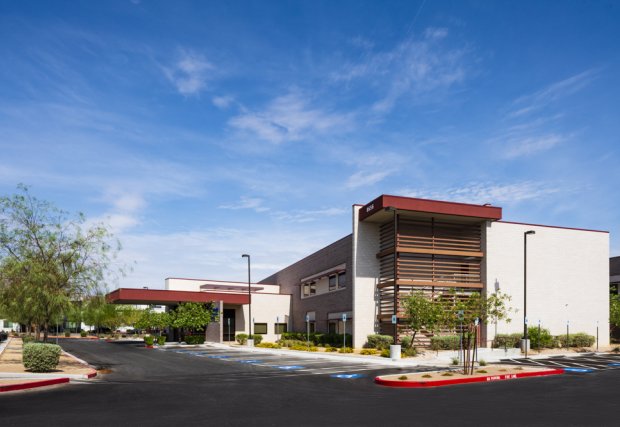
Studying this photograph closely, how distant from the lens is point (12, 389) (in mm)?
19859

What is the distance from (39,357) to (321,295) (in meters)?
33.5

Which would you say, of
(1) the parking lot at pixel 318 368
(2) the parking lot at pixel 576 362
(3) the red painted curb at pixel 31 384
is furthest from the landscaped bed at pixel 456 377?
(3) the red painted curb at pixel 31 384

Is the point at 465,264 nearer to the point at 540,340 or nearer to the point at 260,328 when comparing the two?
the point at 540,340

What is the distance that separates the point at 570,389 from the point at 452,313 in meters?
8.58

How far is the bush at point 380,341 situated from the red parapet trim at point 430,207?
28.2 feet

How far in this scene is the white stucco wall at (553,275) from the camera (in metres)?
45.0

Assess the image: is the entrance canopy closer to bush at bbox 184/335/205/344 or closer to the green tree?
the green tree

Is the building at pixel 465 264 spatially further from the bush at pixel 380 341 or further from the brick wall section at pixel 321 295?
the bush at pixel 380 341

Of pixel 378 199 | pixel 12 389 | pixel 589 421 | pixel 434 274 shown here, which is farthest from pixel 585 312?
pixel 12 389

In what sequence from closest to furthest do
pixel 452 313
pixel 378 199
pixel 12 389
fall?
pixel 12 389, pixel 452 313, pixel 378 199

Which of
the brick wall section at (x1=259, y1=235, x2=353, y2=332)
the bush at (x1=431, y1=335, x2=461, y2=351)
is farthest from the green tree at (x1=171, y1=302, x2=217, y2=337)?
the bush at (x1=431, y1=335, x2=461, y2=351)

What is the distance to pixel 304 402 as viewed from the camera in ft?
55.8

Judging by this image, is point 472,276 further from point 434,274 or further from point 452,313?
point 452,313

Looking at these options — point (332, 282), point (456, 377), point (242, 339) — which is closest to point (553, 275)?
point (332, 282)
